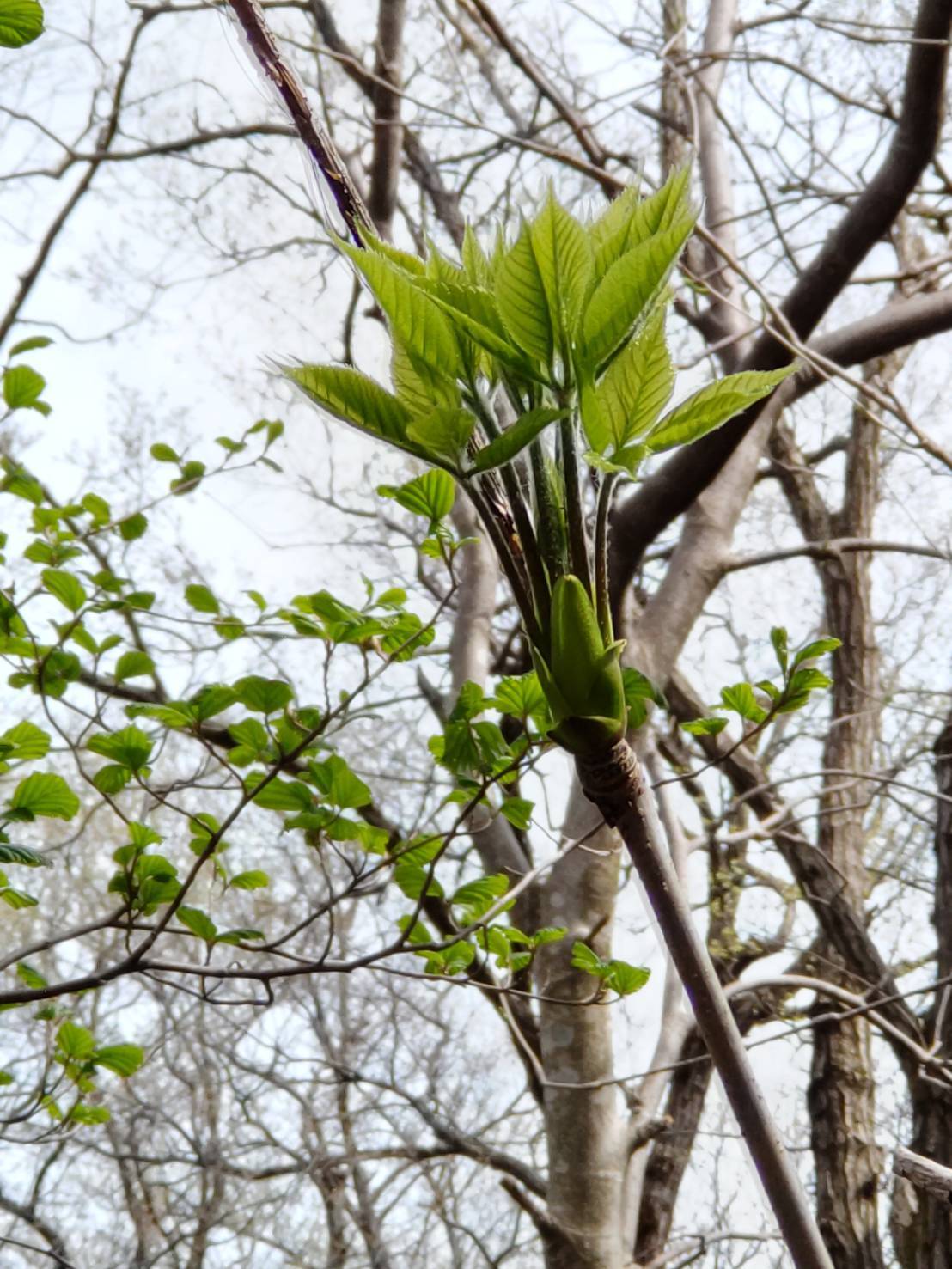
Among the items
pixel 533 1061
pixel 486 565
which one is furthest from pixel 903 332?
pixel 533 1061

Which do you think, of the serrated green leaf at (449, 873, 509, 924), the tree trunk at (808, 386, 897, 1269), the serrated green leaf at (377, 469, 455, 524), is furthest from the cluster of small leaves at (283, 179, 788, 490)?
the tree trunk at (808, 386, 897, 1269)

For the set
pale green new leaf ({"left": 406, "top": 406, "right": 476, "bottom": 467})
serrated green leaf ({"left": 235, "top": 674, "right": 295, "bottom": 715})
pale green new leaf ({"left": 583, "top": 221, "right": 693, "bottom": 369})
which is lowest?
pale green new leaf ({"left": 406, "top": 406, "right": 476, "bottom": 467})

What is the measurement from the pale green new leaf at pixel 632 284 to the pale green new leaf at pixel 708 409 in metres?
0.04

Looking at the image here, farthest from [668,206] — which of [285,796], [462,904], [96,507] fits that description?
[96,507]

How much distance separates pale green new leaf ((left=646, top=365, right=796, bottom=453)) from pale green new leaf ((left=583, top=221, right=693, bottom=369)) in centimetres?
4

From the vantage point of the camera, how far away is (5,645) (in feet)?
3.04

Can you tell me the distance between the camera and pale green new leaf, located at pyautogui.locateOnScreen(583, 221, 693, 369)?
1.00 feet

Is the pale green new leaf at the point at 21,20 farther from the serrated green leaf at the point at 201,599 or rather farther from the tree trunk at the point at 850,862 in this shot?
the tree trunk at the point at 850,862

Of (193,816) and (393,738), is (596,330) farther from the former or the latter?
(393,738)

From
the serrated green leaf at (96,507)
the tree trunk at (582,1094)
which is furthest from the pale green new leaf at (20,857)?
the tree trunk at (582,1094)

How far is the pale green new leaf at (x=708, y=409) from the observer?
0.34 m

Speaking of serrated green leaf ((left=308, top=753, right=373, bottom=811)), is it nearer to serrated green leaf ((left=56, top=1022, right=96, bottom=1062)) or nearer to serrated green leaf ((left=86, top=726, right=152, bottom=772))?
serrated green leaf ((left=86, top=726, right=152, bottom=772))

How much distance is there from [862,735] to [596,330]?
3446mm

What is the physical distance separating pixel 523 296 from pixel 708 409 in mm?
73
